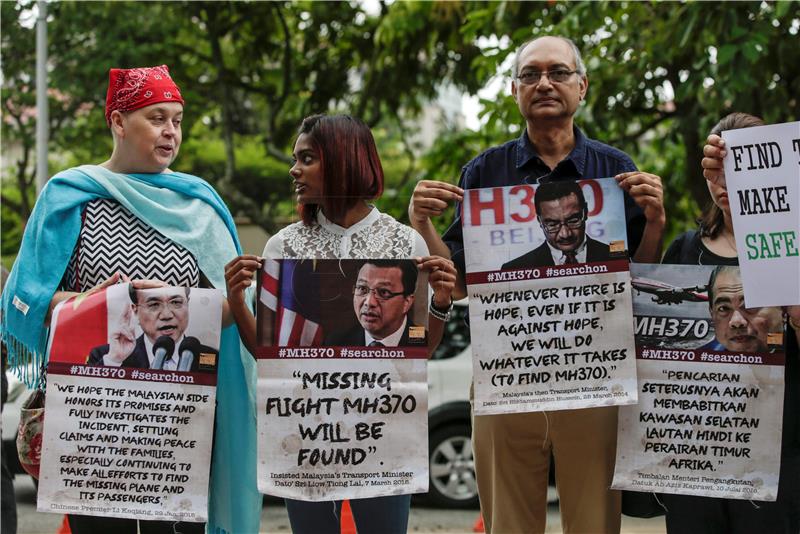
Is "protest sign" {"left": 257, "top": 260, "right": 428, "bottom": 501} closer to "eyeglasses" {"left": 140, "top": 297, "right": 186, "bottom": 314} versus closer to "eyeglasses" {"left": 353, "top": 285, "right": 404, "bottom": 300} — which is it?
"eyeglasses" {"left": 353, "top": 285, "right": 404, "bottom": 300}

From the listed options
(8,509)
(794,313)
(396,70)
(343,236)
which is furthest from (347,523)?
(396,70)

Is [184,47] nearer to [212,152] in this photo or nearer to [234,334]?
[212,152]

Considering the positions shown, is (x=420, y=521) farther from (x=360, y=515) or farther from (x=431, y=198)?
(x=431, y=198)

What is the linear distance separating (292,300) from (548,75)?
1.17 meters

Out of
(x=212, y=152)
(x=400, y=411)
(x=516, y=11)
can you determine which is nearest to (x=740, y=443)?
(x=400, y=411)

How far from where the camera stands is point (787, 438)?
3.45 metres

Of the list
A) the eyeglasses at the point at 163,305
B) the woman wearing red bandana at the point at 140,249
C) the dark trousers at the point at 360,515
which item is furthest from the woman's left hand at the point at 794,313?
the eyeglasses at the point at 163,305

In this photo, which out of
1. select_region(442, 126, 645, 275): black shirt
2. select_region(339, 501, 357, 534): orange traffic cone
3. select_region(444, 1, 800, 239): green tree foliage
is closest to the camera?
select_region(442, 126, 645, 275): black shirt

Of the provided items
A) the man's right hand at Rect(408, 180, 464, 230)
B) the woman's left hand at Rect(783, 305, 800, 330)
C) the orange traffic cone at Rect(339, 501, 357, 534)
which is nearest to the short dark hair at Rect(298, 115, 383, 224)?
the man's right hand at Rect(408, 180, 464, 230)

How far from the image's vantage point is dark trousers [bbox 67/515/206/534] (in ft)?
11.2

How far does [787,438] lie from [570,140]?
4.05 ft

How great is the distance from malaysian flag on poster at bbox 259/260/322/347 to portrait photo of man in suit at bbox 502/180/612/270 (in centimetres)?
66

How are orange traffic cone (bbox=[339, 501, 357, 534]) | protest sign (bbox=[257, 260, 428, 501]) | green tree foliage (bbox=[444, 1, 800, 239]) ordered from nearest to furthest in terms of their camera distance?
protest sign (bbox=[257, 260, 428, 501])
orange traffic cone (bbox=[339, 501, 357, 534])
green tree foliage (bbox=[444, 1, 800, 239])

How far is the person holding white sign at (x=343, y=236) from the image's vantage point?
10.9 ft
